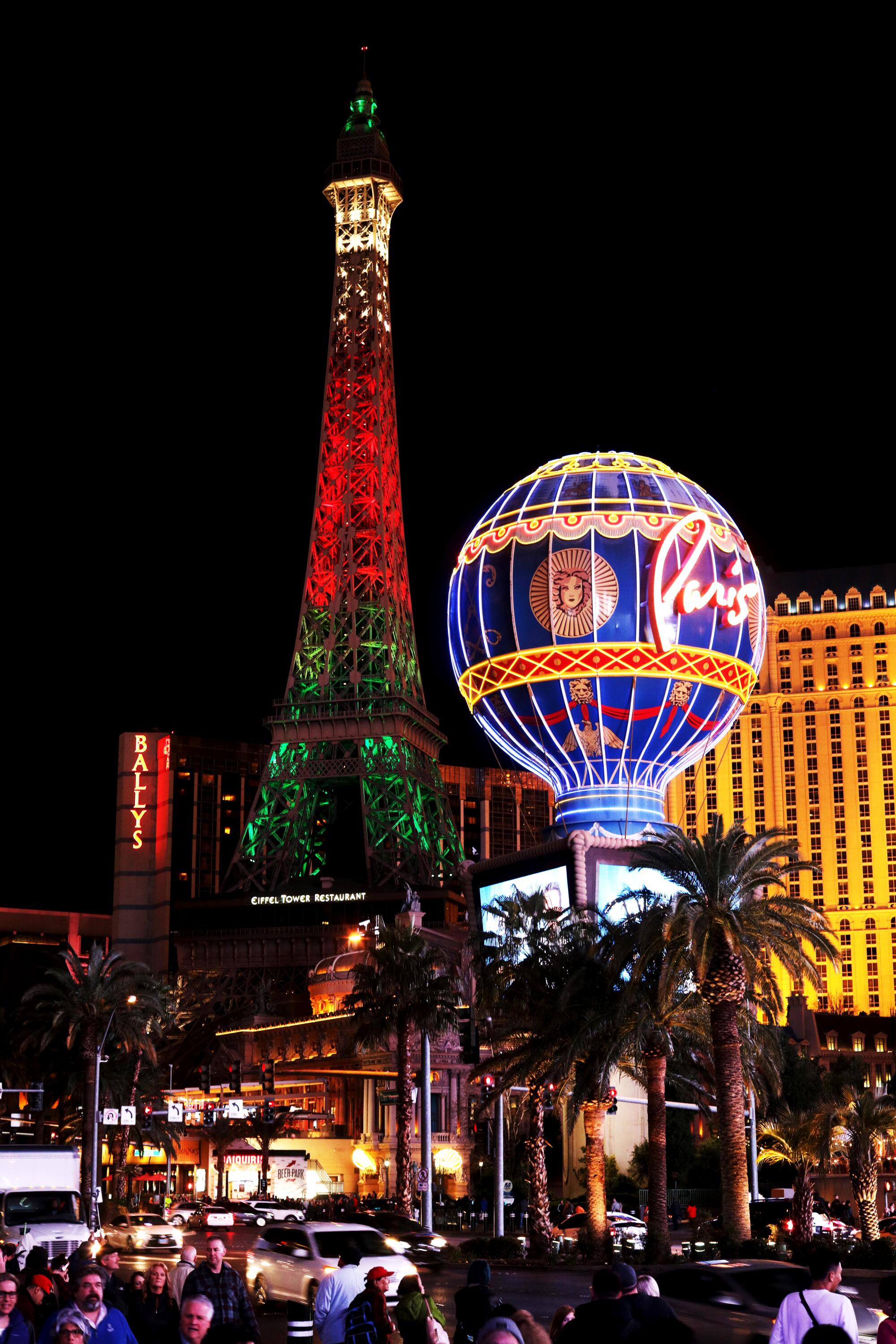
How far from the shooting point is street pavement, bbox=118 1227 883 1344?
27312 millimetres

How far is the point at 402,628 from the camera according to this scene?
400 ft

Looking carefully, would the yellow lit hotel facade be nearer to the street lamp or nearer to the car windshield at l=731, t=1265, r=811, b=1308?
the street lamp

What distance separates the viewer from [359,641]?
120250 mm

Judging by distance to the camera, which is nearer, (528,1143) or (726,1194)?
(726,1194)

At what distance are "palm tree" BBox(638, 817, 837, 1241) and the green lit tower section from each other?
7526cm

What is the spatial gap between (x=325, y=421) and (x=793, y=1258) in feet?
298

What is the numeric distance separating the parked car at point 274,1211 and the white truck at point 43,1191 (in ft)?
47.3

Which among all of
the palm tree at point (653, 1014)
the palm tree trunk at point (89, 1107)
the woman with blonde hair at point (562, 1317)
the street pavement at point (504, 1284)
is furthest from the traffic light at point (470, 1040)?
the woman with blonde hair at point (562, 1317)

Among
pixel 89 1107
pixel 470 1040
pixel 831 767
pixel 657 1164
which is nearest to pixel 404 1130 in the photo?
pixel 89 1107

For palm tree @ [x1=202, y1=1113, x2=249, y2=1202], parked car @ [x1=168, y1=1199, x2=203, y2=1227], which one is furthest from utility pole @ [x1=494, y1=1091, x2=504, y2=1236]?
palm tree @ [x1=202, y1=1113, x2=249, y2=1202]

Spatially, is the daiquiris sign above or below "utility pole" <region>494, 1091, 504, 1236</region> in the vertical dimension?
above

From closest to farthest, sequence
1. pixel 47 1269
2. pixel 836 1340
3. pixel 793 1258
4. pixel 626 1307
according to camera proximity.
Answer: pixel 836 1340 < pixel 626 1307 < pixel 47 1269 < pixel 793 1258

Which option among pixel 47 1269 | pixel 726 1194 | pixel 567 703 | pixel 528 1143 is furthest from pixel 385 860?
pixel 47 1269

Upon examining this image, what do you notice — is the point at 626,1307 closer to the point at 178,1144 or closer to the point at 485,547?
the point at 485,547
